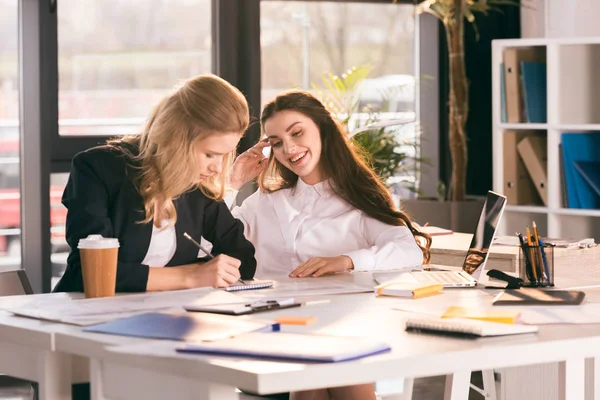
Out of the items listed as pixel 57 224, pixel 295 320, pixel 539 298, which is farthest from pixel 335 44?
pixel 295 320

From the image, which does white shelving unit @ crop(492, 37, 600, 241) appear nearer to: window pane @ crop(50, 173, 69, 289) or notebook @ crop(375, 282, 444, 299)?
window pane @ crop(50, 173, 69, 289)

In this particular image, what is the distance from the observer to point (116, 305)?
2.07 m

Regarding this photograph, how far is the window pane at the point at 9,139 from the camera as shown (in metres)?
4.70

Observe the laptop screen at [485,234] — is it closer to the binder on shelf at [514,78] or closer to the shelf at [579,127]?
the shelf at [579,127]

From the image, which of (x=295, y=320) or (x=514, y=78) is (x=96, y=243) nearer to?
(x=295, y=320)

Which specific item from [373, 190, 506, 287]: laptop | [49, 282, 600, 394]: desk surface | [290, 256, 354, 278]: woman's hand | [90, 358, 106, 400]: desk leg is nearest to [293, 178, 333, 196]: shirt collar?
[290, 256, 354, 278]: woman's hand

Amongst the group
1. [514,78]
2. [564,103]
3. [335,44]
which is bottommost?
[564,103]

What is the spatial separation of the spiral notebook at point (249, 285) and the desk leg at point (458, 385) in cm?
59

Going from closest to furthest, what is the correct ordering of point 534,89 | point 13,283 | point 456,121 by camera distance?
point 13,283 < point 534,89 < point 456,121

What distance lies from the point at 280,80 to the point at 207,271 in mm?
3218

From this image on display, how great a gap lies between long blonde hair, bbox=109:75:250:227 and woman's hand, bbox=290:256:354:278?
0.36m

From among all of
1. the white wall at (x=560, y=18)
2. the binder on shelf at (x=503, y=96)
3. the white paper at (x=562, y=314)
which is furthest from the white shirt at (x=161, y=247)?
the white wall at (x=560, y=18)

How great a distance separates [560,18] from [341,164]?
2.50 m

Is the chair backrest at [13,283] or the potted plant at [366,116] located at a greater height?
the potted plant at [366,116]
